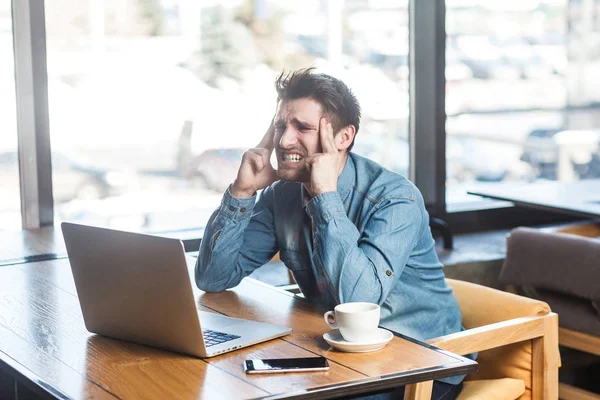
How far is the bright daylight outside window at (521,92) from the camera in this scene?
413cm

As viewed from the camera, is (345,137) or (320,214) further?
(345,137)

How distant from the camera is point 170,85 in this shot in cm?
354

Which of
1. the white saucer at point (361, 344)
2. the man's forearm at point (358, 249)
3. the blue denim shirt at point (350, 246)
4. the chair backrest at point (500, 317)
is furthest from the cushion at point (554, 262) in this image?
the white saucer at point (361, 344)

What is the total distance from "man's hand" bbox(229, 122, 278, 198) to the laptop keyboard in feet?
1.70

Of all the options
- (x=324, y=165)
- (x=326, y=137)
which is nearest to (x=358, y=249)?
(x=324, y=165)

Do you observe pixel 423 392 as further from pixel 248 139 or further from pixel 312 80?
pixel 248 139

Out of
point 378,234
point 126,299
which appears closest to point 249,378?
point 126,299

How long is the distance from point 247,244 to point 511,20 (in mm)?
2363

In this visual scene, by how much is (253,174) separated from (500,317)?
0.71 metres

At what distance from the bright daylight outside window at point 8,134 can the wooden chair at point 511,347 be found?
182cm

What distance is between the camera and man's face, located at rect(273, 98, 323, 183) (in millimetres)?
2227

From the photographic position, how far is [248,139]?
3.72 m

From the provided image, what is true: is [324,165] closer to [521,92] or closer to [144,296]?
[144,296]

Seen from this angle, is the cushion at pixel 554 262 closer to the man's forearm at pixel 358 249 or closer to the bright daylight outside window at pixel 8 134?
the man's forearm at pixel 358 249
